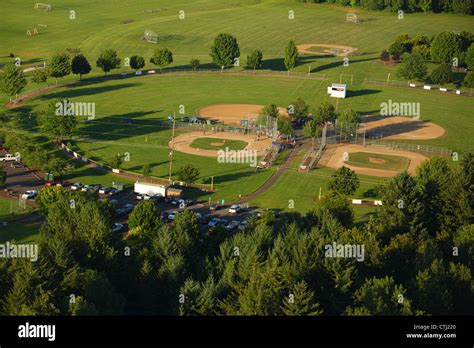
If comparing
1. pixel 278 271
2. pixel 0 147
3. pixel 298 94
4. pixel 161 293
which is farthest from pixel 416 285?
pixel 298 94

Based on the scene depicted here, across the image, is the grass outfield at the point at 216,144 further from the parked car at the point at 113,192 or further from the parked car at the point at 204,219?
the parked car at the point at 204,219

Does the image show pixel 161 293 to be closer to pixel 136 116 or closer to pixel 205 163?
pixel 205 163

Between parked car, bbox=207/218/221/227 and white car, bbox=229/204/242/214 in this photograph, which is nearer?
parked car, bbox=207/218/221/227

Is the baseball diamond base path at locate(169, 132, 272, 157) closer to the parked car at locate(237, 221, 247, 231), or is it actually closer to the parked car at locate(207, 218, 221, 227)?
the parked car at locate(207, 218, 221, 227)

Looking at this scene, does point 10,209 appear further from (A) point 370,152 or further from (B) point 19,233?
(A) point 370,152

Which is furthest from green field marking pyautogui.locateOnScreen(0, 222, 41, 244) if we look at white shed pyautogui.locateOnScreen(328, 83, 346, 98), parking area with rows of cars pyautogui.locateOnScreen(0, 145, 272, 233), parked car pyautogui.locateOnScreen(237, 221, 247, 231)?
white shed pyautogui.locateOnScreen(328, 83, 346, 98)

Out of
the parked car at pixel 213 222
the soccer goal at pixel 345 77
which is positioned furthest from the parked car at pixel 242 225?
the soccer goal at pixel 345 77

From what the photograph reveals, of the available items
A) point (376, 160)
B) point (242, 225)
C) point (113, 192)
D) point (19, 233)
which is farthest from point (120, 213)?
point (376, 160)
